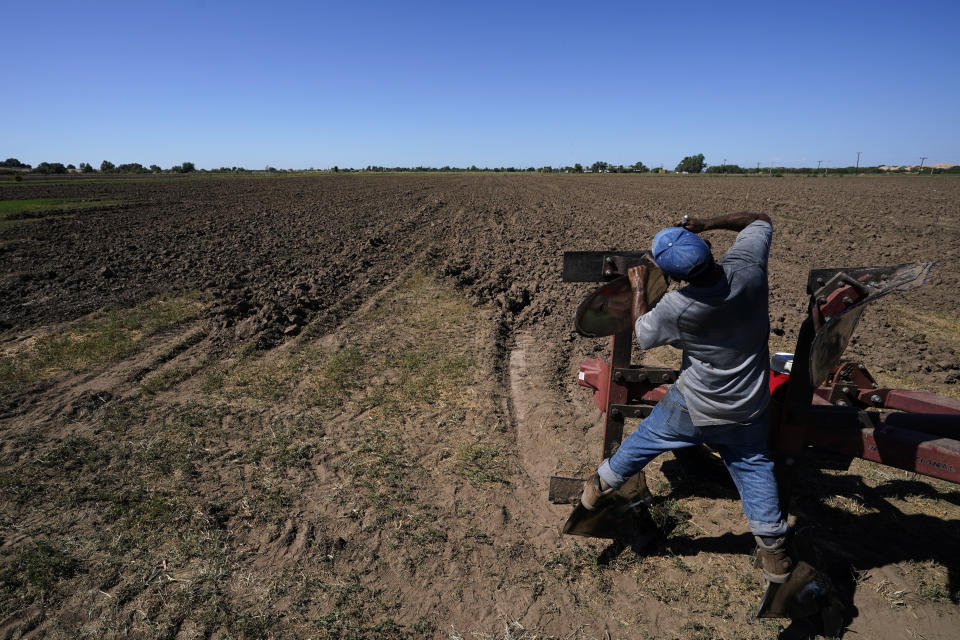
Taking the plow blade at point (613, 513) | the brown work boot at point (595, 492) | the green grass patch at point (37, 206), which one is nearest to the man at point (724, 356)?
the brown work boot at point (595, 492)

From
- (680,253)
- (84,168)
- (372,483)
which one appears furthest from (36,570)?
(84,168)

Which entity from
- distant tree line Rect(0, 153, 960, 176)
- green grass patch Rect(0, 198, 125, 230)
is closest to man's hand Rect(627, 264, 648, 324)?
green grass patch Rect(0, 198, 125, 230)

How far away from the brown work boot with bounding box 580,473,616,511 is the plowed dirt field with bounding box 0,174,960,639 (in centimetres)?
48

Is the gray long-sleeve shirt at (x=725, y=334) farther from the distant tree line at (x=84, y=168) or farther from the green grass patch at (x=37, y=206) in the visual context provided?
the distant tree line at (x=84, y=168)

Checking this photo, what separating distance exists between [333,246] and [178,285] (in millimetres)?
4386

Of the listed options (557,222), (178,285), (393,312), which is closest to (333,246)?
(178,285)

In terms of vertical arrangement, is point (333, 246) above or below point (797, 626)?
above

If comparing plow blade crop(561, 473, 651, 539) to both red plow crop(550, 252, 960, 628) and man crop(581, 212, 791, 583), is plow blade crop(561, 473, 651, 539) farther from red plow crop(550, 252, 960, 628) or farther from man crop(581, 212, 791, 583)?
man crop(581, 212, 791, 583)

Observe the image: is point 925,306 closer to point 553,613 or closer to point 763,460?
point 763,460

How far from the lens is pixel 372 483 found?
13.1ft

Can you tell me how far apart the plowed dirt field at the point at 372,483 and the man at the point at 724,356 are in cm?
59

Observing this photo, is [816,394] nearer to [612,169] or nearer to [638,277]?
[638,277]

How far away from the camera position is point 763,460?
2.55 meters

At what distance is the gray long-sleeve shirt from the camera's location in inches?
92.2
